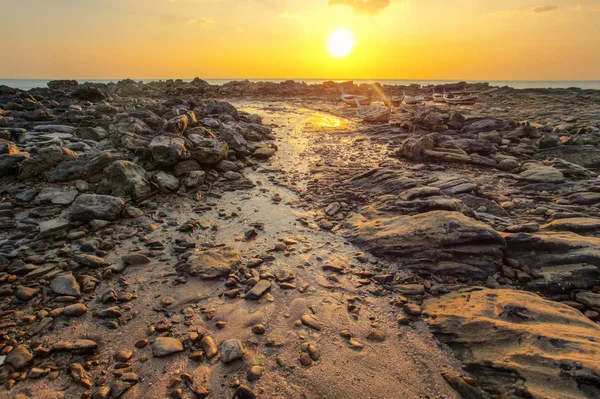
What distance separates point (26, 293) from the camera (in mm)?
3543

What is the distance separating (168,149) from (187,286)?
4659 millimetres

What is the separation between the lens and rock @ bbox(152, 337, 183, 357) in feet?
9.51

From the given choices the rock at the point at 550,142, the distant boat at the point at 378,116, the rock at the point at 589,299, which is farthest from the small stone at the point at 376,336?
the distant boat at the point at 378,116

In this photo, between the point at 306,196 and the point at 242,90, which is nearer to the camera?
the point at 306,196

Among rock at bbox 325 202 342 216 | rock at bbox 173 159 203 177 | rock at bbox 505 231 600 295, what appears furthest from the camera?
rock at bbox 173 159 203 177

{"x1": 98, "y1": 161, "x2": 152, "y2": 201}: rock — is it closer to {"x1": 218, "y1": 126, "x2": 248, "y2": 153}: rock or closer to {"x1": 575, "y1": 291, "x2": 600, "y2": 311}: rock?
{"x1": 218, "y1": 126, "x2": 248, "y2": 153}: rock

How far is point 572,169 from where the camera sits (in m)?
7.48

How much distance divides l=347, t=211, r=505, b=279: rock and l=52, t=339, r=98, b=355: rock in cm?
403

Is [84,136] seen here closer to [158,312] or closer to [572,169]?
[158,312]

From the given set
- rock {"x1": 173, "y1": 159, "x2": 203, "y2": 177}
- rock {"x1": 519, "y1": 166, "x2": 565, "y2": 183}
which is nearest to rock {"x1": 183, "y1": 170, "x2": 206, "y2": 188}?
rock {"x1": 173, "y1": 159, "x2": 203, "y2": 177}

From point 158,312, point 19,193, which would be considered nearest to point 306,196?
point 158,312

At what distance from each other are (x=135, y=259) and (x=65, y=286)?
2.95 feet

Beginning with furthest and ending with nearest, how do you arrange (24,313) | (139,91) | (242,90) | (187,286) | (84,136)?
(242,90) < (139,91) < (84,136) < (187,286) < (24,313)

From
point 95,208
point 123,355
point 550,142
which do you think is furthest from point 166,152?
point 550,142
